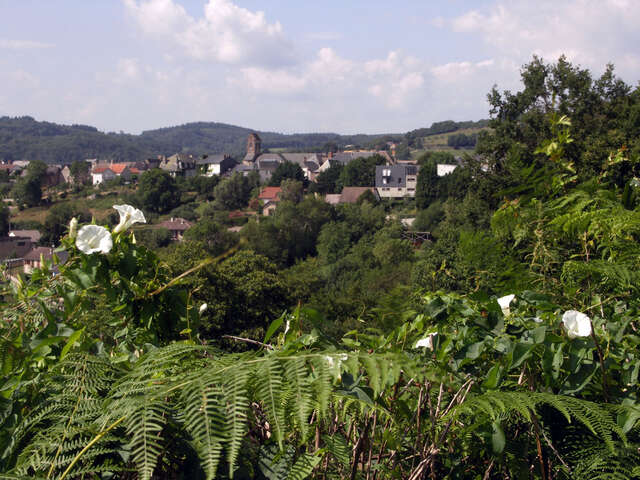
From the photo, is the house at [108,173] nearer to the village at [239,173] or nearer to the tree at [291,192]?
the village at [239,173]

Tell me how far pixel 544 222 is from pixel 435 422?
7.41 ft

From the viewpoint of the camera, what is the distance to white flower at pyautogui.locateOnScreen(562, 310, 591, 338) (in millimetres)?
1340

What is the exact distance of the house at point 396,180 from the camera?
8512 cm

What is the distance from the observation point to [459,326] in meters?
1.53

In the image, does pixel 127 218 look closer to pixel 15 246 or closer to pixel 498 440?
pixel 498 440

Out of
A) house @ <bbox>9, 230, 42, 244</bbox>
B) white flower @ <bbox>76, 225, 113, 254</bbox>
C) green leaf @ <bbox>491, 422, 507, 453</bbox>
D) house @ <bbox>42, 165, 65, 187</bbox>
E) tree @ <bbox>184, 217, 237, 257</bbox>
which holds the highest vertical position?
white flower @ <bbox>76, 225, 113, 254</bbox>

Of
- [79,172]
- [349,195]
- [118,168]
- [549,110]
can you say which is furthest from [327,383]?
[118,168]

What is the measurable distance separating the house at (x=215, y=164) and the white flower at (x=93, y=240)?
116 metres

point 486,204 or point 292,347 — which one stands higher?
point 292,347

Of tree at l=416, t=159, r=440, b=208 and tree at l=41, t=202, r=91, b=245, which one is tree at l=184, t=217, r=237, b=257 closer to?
tree at l=41, t=202, r=91, b=245

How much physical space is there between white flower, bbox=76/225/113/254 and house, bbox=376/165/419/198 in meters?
84.5

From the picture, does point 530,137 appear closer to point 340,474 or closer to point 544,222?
point 544,222

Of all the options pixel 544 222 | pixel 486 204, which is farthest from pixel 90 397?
pixel 486 204

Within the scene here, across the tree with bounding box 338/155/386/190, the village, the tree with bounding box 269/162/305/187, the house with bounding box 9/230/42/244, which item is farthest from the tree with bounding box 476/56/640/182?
the tree with bounding box 269/162/305/187
